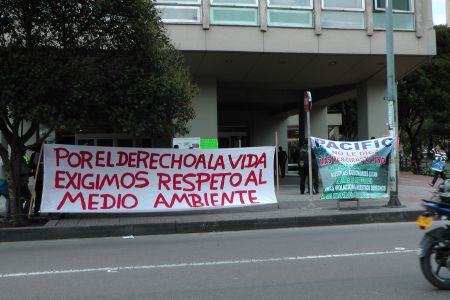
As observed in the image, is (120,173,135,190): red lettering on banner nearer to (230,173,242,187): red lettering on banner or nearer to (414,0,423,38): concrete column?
(230,173,242,187): red lettering on banner

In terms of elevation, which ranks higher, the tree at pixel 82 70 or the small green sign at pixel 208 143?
the tree at pixel 82 70

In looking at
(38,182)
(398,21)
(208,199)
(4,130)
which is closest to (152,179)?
(208,199)

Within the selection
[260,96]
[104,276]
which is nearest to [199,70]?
[260,96]

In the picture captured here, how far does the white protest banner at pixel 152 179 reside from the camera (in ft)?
36.1

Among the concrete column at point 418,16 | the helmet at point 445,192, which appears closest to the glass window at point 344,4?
the concrete column at point 418,16

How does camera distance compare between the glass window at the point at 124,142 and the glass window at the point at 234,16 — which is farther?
the glass window at the point at 124,142

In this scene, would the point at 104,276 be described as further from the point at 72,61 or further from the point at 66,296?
the point at 72,61

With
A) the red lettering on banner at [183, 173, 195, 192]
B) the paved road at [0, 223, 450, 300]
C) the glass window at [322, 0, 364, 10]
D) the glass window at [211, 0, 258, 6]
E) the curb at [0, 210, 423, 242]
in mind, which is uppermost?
the glass window at [322, 0, 364, 10]

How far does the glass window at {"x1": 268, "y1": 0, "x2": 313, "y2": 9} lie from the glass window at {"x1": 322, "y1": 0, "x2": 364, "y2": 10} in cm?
56

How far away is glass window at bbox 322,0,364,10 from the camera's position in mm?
18219

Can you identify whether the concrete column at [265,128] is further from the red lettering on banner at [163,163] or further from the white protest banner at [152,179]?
the red lettering on banner at [163,163]

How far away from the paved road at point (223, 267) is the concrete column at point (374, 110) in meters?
11.7

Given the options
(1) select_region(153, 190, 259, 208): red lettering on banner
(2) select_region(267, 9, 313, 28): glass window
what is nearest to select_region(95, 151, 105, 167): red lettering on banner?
(1) select_region(153, 190, 259, 208): red lettering on banner

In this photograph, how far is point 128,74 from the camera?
1043cm
